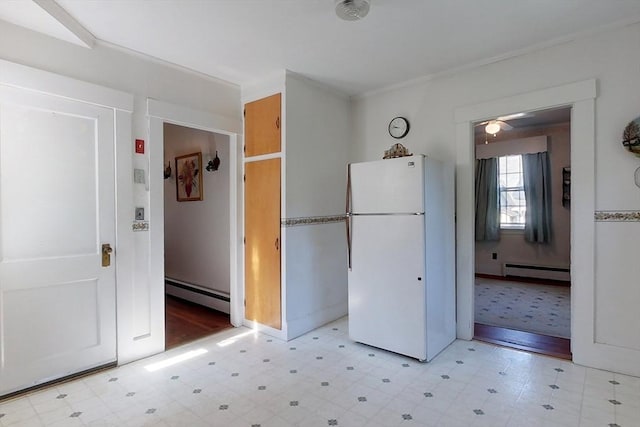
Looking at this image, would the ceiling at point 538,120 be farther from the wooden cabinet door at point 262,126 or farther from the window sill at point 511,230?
the wooden cabinet door at point 262,126

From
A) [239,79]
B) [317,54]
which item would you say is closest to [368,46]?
[317,54]

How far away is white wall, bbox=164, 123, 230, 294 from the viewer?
4.15 meters

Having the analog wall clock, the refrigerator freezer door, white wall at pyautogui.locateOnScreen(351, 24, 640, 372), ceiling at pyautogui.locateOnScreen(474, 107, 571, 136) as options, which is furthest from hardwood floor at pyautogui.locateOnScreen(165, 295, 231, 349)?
ceiling at pyautogui.locateOnScreen(474, 107, 571, 136)

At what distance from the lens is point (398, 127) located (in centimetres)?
371

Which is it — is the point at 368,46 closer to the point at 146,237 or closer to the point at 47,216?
the point at 146,237

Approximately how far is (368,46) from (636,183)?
2260mm

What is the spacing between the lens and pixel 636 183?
2.48 m

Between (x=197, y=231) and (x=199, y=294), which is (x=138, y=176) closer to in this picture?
(x=197, y=231)

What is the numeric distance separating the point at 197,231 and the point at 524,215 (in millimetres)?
5296

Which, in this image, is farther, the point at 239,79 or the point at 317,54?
the point at 239,79

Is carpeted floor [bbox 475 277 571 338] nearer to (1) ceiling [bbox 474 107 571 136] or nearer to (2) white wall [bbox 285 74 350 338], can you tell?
(2) white wall [bbox 285 74 350 338]

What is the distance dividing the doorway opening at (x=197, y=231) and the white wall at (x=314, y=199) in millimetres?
940

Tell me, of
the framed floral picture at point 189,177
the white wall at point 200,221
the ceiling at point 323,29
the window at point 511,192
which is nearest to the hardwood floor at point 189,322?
the white wall at point 200,221

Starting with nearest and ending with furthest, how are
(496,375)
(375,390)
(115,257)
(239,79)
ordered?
(375,390)
(496,375)
(115,257)
(239,79)
